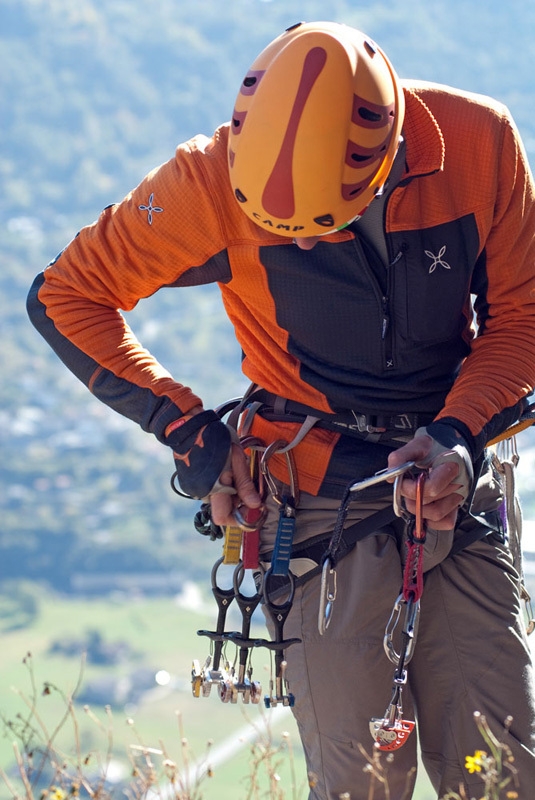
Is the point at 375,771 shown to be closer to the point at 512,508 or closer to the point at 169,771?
the point at 169,771

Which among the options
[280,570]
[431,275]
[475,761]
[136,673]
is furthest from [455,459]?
[136,673]

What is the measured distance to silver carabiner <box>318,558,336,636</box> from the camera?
12.0 ft

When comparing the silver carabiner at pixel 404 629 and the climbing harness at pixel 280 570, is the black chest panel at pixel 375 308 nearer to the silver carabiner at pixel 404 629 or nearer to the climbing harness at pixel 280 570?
the climbing harness at pixel 280 570

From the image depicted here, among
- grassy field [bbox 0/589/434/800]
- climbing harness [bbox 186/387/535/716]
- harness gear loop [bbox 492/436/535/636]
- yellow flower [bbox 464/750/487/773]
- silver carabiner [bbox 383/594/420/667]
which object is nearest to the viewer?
yellow flower [bbox 464/750/487/773]

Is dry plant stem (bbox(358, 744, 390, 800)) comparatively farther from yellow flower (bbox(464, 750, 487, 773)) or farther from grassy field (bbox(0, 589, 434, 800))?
grassy field (bbox(0, 589, 434, 800))

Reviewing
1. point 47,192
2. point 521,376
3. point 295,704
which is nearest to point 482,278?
point 521,376

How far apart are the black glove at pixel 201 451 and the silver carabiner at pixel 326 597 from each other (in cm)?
46

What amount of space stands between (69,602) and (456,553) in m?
94.6

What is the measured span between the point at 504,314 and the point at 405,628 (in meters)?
1.18

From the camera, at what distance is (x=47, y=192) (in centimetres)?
18812

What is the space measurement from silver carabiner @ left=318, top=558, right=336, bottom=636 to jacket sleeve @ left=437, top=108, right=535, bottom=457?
1.96 feet

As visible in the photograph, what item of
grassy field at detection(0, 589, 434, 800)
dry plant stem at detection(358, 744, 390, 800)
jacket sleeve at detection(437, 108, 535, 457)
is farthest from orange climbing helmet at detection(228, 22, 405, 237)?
Result: grassy field at detection(0, 589, 434, 800)

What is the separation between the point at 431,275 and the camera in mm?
3748

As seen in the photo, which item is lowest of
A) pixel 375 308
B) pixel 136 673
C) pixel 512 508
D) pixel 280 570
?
pixel 280 570
